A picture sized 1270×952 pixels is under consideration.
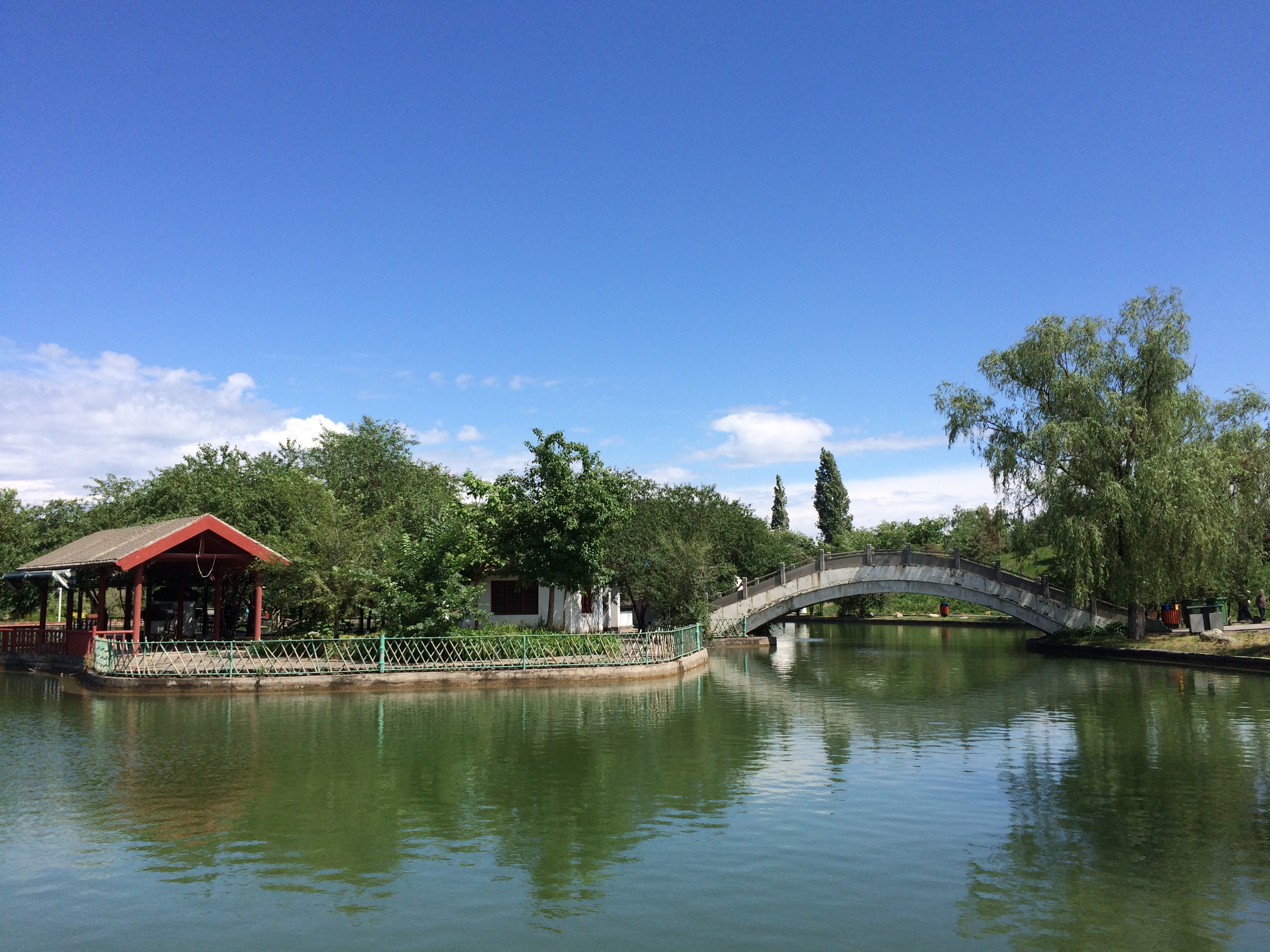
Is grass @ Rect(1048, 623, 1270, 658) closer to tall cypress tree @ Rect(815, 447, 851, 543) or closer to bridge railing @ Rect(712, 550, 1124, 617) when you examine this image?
bridge railing @ Rect(712, 550, 1124, 617)

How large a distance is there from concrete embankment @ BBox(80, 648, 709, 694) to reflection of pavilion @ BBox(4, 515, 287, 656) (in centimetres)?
203

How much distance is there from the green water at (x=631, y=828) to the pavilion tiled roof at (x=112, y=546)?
6.41 m

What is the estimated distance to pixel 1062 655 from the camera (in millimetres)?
38406

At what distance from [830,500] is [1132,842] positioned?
73696 millimetres

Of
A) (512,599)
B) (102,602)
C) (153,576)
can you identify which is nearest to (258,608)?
(102,602)

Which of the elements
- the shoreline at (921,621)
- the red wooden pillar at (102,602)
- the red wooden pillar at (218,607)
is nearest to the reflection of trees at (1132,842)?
the red wooden pillar at (218,607)

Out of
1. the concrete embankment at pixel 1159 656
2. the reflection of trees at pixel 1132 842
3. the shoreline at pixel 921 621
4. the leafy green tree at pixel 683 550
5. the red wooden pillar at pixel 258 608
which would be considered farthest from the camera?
the shoreline at pixel 921 621

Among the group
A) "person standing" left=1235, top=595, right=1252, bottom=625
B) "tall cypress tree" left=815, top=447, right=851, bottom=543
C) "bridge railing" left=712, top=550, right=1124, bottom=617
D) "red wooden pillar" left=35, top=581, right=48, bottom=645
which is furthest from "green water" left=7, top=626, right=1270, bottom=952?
"tall cypress tree" left=815, top=447, right=851, bottom=543

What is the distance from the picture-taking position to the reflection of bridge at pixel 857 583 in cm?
4544

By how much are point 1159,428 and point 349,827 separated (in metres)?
34.5

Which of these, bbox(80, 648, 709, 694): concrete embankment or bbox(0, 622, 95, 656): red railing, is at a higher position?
bbox(0, 622, 95, 656): red railing

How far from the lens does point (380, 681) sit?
24938 millimetres

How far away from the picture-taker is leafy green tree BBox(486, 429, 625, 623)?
30.7 m

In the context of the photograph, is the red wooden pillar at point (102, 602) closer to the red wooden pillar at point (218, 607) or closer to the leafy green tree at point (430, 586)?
the red wooden pillar at point (218, 607)
